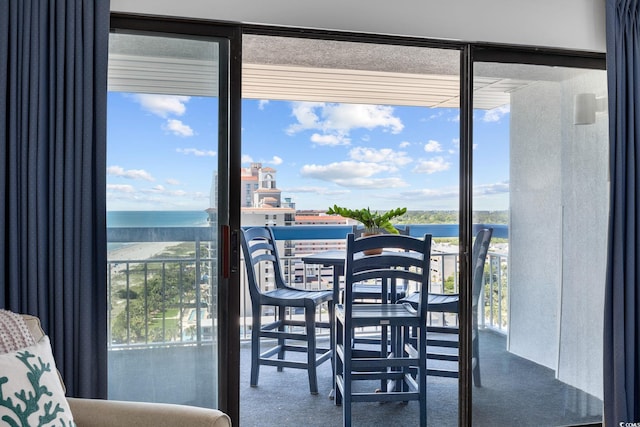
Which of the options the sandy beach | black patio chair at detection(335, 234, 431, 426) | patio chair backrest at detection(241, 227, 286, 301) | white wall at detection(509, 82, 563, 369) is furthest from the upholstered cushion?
white wall at detection(509, 82, 563, 369)

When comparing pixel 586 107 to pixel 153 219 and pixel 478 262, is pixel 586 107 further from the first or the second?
pixel 153 219

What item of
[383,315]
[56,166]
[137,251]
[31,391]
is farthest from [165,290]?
[383,315]

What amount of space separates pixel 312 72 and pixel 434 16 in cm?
175

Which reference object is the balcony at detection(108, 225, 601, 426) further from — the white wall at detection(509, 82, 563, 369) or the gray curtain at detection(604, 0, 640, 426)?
the gray curtain at detection(604, 0, 640, 426)

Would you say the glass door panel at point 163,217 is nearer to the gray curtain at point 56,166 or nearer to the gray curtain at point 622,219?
the gray curtain at point 56,166

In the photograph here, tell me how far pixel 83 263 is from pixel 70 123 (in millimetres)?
566

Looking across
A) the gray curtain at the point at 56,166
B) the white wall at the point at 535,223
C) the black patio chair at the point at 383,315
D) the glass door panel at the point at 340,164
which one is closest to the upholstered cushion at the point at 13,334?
the gray curtain at the point at 56,166

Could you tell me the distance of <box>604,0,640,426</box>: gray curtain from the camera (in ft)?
8.82

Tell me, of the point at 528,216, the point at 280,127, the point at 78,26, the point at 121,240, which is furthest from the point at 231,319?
the point at 280,127

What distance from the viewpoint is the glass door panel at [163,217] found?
236 centimetres

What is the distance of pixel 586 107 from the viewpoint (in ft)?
9.32

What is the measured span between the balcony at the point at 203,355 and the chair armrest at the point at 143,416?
2.15 feet

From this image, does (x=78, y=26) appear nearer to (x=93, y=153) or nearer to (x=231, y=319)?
(x=93, y=153)

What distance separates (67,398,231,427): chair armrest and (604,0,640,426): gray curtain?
6.68 ft
